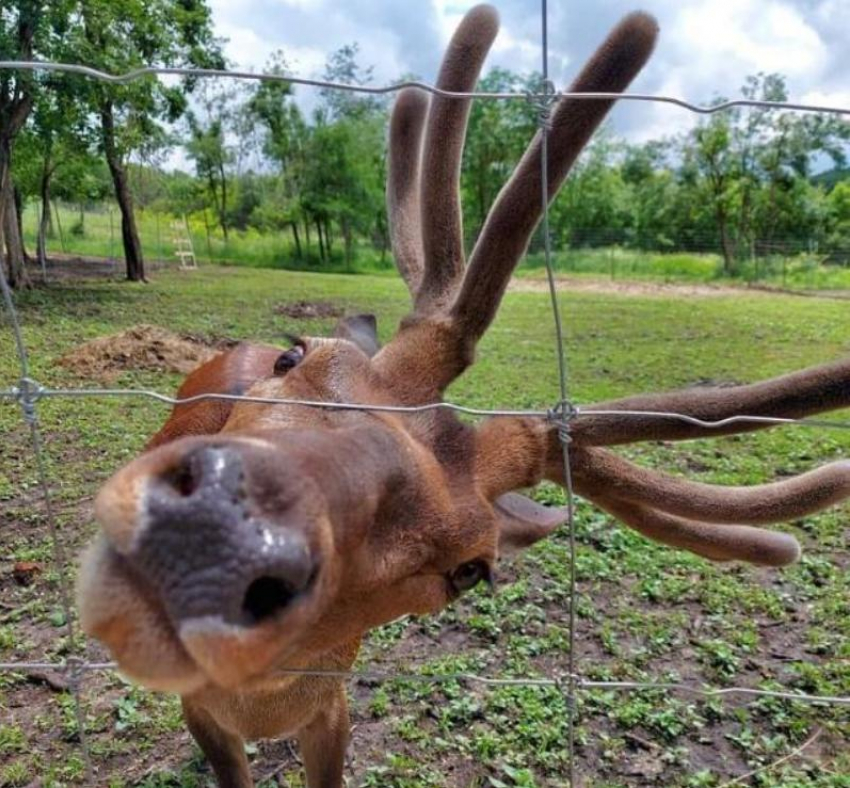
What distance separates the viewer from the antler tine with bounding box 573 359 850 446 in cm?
243

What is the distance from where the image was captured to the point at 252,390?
2627mm

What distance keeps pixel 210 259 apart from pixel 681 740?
27.6 meters

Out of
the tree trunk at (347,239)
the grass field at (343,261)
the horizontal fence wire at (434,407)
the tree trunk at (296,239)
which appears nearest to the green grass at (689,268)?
the grass field at (343,261)

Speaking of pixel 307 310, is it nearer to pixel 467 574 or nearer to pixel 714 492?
pixel 714 492

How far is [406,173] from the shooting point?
3.72 metres

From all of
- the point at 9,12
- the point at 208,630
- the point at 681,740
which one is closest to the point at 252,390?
the point at 208,630

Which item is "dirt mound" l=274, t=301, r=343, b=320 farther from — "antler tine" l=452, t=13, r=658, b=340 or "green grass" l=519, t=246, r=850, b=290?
"green grass" l=519, t=246, r=850, b=290

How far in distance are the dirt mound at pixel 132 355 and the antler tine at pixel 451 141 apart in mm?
6644

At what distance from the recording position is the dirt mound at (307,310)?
15.0m

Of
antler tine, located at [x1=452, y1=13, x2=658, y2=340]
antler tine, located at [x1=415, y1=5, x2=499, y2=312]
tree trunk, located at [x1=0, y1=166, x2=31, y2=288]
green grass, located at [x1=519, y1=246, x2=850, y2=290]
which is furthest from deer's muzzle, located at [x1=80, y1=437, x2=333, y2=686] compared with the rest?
green grass, located at [x1=519, y1=246, x2=850, y2=290]

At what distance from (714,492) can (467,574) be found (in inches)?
38.4

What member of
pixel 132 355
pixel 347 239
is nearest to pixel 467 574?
pixel 132 355

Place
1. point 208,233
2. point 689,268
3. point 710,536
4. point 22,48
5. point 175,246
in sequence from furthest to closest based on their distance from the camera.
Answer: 1. point 689,268
2. point 208,233
3. point 175,246
4. point 22,48
5. point 710,536

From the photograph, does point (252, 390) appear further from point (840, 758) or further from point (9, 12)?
point (9, 12)
